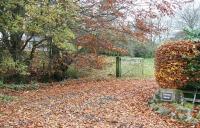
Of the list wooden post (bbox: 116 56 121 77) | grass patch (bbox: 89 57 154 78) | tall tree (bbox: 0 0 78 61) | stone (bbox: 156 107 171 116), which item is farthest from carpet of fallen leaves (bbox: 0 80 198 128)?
wooden post (bbox: 116 56 121 77)

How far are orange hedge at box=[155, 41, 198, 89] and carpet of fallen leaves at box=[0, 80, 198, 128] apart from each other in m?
1.00

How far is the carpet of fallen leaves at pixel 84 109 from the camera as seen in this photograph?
9.95 meters

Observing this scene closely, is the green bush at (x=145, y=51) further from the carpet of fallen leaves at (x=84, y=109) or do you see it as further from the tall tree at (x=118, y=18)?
the carpet of fallen leaves at (x=84, y=109)

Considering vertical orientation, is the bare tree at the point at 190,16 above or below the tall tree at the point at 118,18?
above

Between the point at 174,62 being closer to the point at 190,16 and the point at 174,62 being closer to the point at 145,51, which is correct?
the point at 145,51

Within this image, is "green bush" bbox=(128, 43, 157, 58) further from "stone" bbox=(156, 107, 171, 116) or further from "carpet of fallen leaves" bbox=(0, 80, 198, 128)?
"stone" bbox=(156, 107, 171, 116)

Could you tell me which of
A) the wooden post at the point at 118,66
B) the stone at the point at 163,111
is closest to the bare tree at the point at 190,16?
the wooden post at the point at 118,66

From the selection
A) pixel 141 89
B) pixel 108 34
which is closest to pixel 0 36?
pixel 108 34

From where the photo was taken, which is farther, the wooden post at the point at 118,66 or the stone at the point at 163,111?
the wooden post at the point at 118,66

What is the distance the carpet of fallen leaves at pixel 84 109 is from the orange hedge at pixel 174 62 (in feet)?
3.30

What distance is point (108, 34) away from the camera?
1941 centimetres

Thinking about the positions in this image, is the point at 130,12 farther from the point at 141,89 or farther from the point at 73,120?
the point at 73,120

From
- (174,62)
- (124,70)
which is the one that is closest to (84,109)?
(174,62)

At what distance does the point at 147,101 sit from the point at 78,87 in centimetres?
444
